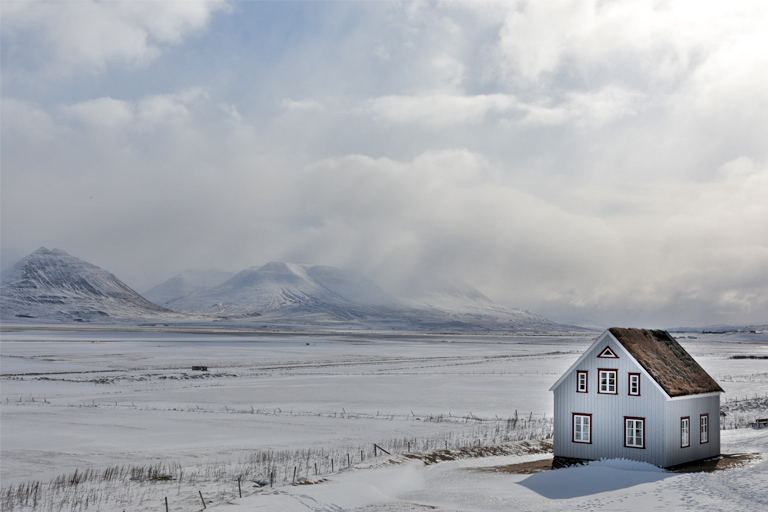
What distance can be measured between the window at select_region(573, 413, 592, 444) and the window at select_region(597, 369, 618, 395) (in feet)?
4.24

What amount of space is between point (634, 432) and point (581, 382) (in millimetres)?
2890

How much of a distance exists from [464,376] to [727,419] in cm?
3379

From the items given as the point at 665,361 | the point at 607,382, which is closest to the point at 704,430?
the point at 665,361

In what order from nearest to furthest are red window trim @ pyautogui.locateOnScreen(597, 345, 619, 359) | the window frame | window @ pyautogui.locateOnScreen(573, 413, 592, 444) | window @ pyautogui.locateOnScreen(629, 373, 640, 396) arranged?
window @ pyautogui.locateOnScreen(629, 373, 640, 396)
red window trim @ pyautogui.locateOnScreen(597, 345, 619, 359)
window @ pyautogui.locateOnScreen(573, 413, 592, 444)
the window frame

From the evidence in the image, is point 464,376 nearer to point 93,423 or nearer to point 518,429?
point 518,429

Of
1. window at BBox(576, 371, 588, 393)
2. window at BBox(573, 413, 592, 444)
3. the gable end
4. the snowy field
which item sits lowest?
the snowy field

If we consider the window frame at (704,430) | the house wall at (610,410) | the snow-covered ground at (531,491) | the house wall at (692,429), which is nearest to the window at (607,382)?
the house wall at (610,410)

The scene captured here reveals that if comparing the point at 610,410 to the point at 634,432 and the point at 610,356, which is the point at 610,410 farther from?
the point at 610,356

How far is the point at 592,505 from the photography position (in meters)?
22.6

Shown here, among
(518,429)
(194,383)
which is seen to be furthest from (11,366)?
(518,429)

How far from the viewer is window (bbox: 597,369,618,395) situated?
27297mm

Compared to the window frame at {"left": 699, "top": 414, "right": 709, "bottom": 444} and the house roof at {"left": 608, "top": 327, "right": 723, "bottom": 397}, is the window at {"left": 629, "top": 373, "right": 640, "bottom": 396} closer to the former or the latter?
the house roof at {"left": 608, "top": 327, "right": 723, "bottom": 397}

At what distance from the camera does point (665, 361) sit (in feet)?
92.8

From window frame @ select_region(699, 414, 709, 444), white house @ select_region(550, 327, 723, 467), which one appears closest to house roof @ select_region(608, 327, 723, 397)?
white house @ select_region(550, 327, 723, 467)
